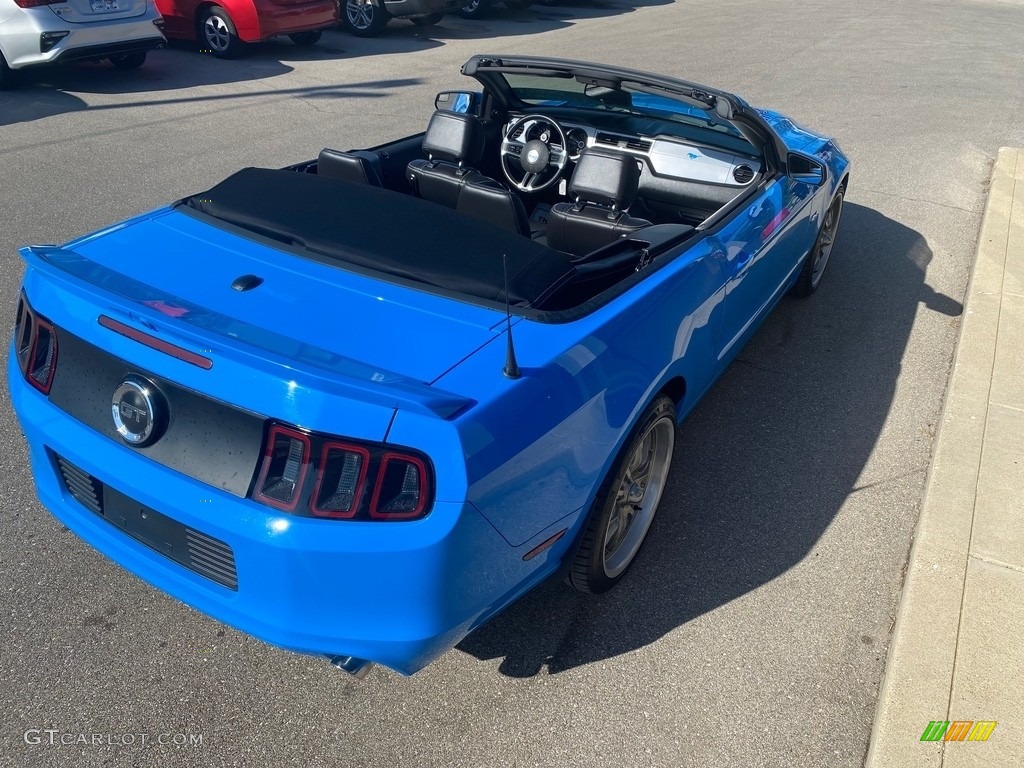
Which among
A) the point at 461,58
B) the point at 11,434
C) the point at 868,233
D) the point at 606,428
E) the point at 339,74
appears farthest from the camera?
the point at 461,58

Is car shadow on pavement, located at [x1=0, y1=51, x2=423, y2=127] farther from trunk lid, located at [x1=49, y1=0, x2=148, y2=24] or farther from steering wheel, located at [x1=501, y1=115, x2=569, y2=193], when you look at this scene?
steering wheel, located at [x1=501, y1=115, x2=569, y2=193]

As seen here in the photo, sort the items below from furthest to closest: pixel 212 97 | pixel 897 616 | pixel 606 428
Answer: pixel 212 97 → pixel 897 616 → pixel 606 428

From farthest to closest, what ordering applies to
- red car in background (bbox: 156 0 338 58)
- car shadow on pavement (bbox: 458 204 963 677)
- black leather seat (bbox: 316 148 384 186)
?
red car in background (bbox: 156 0 338 58)
black leather seat (bbox: 316 148 384 186)
car shadow on pavement (bbox: 458 204 963 677)

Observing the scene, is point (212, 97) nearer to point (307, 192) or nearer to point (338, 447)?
point (307, 192)

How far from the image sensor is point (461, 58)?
12711 mm

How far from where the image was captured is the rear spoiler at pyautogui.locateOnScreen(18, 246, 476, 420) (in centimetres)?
216

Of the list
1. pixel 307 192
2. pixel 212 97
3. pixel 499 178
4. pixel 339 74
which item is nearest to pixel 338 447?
pixel 307 192

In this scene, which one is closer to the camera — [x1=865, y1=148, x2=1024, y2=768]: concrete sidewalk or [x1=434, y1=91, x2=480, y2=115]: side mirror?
[x1=865, y1=148, x2=1024, y2=768]: concrete sidewalk

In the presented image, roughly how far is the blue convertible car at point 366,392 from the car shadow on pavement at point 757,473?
0.63 ft

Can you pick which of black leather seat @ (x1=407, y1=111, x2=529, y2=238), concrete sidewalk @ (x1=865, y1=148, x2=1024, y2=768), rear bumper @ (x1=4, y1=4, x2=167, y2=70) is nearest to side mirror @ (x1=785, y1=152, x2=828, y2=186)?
concrete sidewalk @ (x1=865, y1=148, x2=1024, y2=768)

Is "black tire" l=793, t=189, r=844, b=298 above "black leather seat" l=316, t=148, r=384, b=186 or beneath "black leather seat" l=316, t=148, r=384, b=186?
beneath

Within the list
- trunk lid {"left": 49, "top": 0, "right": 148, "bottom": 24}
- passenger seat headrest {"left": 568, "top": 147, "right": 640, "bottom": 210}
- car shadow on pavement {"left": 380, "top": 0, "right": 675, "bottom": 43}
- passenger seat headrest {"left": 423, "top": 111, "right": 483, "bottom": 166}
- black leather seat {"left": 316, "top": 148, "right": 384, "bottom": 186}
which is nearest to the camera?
passenger seat headrest {"left": 568, "top": 147, "right": 640, "bottom": 210}

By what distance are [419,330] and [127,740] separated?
1.42 meters

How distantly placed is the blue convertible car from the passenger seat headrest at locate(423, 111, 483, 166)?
654mm
